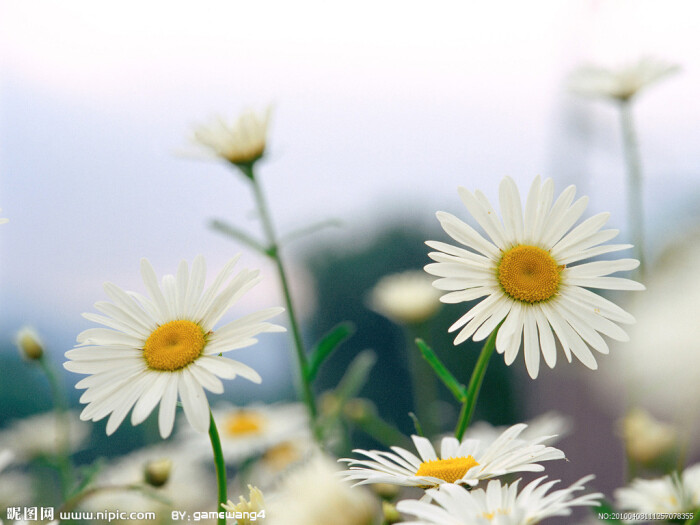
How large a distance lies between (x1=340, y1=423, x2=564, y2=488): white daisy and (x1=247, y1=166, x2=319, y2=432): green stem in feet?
0.74

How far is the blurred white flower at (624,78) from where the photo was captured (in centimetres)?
99

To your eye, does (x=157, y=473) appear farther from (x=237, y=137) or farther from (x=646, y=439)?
(x=646, y=439)

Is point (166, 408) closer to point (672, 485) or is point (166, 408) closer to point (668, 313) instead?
point (672, 485)

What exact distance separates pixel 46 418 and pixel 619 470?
173cm

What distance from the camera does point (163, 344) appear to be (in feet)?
1.53

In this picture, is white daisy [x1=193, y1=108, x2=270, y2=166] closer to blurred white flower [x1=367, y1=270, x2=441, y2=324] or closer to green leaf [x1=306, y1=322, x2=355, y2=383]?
green leaf [x1=306, y1=322, x2=355, y2=383]

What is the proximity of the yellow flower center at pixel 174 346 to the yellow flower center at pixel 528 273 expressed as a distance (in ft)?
0.74

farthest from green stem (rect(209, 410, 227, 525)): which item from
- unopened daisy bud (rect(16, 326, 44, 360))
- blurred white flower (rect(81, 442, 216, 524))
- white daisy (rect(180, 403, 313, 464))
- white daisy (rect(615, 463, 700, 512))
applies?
white daisy (rect(180, 403, 313, 464))

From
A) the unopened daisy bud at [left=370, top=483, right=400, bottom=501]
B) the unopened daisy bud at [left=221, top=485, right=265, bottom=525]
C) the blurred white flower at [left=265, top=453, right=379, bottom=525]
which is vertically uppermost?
the blurred white flower at [left=265, top=453, right=379, bottom=525]

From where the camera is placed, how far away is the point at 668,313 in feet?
2.83

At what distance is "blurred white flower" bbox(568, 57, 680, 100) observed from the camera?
0.99m


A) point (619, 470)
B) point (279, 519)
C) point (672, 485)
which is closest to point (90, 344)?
point (279, 519)

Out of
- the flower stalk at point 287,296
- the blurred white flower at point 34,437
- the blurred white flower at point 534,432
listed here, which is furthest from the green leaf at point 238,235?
the blurred white flower at point 34,437

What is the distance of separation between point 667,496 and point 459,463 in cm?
25
